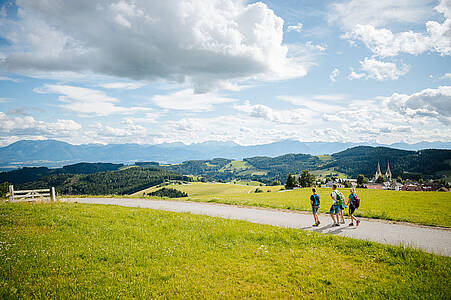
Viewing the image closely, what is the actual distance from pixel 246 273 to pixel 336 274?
10.3 ft

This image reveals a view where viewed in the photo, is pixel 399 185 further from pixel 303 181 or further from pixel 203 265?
pixel 203 265

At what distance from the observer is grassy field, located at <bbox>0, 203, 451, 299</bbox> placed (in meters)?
7.32

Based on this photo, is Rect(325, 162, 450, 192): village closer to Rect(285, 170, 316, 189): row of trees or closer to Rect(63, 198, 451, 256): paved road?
Rect(285, 170, 316, 189): row of trees

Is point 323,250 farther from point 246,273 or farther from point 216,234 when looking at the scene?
point 216,234

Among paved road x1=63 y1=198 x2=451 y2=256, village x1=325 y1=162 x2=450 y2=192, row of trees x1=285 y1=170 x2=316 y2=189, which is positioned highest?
paved road x1=63 y1=198 x2=451 y2=256

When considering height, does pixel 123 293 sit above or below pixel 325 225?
above

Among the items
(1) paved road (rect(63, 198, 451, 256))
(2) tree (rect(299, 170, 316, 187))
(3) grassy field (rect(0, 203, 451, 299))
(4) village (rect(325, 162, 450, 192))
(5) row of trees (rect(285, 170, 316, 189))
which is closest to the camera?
(3) grassy field (rect(0, 203, 451, 299))

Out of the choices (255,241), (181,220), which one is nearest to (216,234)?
(255,241)

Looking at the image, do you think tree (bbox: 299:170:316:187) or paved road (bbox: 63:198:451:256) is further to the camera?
tree (bbox: 299:170:316:187)

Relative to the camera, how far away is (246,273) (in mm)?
8594

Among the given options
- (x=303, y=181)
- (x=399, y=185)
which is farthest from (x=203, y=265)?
(x=399, y=185)

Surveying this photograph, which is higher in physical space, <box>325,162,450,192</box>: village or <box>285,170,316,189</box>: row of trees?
<box>285,170,316,189</box>: row of trees

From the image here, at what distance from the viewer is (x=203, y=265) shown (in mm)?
9297

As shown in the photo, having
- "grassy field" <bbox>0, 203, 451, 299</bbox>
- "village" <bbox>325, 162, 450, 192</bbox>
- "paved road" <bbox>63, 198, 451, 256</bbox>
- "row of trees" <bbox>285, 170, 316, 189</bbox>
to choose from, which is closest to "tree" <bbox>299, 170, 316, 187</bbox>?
"row of trees" <bbox>285, 170, 316, 189</bbox>
